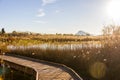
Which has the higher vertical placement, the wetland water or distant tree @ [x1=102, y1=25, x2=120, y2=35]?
distant tree @ [x1=102, y1=25, x2=120, y2=35]

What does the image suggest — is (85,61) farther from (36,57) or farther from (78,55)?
(36,57)

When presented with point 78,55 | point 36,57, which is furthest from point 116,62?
point 36,57

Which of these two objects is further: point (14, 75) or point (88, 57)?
point (14, 75)

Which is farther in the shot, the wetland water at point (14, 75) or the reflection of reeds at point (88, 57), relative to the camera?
the wetland water at point (14, 75)

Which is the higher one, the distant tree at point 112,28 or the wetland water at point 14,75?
the distant tree at point 112,28

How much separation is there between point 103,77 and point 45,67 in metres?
3.03

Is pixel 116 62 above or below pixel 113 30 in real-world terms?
below

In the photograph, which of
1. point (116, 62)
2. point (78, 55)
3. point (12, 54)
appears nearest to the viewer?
point (116, 62)

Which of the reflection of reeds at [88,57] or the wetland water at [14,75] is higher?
the reflection of reeds at [88,57]

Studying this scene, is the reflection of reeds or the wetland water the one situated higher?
the reflection of reeds

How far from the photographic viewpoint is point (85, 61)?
13070 mm

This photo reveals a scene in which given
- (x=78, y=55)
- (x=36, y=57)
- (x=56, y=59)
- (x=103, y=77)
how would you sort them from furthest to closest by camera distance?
(x=36, y=57), (x=56, y=59), (x=78, y=55), (x=103, y=77)

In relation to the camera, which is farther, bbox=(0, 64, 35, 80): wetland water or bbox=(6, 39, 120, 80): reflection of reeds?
bbox=(0, 64, 35, 80): wetland water

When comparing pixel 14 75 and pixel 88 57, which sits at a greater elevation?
pixel 88 57
